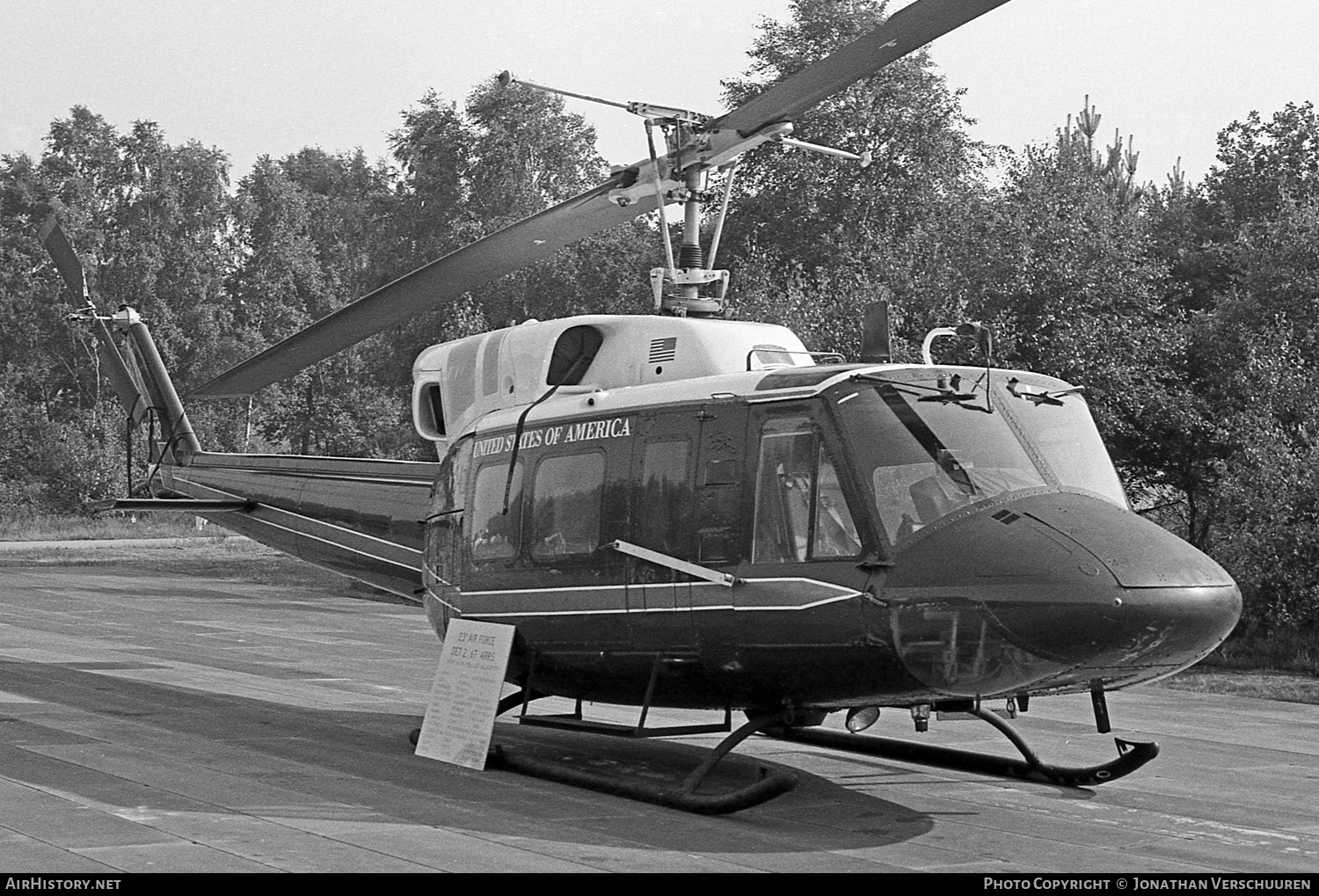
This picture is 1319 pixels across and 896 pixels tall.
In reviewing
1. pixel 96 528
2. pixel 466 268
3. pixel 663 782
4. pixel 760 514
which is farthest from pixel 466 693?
pixel 96 528

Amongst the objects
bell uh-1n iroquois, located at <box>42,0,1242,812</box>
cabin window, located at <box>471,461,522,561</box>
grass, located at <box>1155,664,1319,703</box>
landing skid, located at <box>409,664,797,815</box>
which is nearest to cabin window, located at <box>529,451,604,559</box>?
bell uh-1n iroquois, located at <box>42,0,1242,812</box>

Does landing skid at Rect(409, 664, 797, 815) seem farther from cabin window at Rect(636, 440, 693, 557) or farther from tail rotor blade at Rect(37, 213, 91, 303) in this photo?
tail rotor blade at Rect(37, 213, 91, 303)

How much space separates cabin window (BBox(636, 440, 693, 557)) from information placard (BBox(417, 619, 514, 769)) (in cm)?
138

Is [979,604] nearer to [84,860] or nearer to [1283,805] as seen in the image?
[1283,805]

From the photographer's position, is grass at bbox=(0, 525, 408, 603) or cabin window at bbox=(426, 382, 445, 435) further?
grass at bbox=(0, 525, 408, 603)

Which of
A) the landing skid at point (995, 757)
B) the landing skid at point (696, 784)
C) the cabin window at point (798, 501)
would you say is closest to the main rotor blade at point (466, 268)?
the cabin window at point (798, 501)

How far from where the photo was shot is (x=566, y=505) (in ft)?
29.4

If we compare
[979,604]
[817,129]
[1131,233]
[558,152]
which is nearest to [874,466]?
[979,604]

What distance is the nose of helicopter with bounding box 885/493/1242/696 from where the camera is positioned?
675cm

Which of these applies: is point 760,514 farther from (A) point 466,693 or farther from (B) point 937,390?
(A) point 466,693

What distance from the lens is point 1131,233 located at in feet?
75.3
